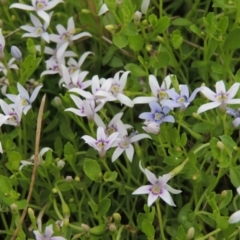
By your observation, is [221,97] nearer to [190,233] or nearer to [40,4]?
[190,233]

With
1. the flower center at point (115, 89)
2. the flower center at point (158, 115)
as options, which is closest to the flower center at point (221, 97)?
the flower center at point (158, 115)

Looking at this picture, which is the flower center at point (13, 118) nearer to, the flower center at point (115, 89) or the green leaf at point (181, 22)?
the flower center at point (115, 89)

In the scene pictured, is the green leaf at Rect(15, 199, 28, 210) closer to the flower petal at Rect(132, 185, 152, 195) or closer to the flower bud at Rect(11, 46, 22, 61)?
the flower petal at Rect(132, 185, 152, 195)

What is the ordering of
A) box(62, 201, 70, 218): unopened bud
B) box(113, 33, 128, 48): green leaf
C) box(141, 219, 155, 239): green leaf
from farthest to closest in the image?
box(113, 33, 128, 48): green leaf, box(62, 201, 70, 218): unopened bud, box(141, 219, 155, 239): green leaf

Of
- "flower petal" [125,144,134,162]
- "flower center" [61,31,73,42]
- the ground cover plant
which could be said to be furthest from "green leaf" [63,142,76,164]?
"flower center" [61,31,73,42]

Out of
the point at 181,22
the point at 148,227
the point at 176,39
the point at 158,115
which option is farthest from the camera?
the point at 181,22

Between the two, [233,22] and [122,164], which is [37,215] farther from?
[233,22]

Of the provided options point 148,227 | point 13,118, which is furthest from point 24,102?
point 148,227
